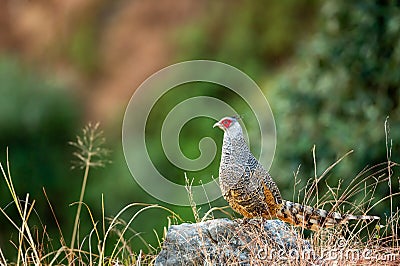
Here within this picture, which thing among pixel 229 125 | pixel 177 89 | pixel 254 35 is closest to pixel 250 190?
pixel 229 125

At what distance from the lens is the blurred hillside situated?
4852mm

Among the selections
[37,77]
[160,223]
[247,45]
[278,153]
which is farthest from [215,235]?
[247,45]

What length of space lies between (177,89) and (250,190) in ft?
22.0

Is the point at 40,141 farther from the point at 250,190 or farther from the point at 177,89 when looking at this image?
the point at 250,190

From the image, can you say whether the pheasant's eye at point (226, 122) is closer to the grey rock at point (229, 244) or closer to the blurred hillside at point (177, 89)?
the grey rock at point (229, 244)

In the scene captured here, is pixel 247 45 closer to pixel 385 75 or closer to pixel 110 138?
pixel 110 138

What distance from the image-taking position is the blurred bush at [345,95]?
15.4 ft

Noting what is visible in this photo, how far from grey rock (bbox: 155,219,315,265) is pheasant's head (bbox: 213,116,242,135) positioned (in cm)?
39

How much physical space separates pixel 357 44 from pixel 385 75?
0.31 meters

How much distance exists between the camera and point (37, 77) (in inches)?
362

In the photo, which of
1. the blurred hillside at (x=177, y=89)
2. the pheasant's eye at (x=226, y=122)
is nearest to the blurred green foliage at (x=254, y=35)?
the blurred hillside at (x=177, y=89)

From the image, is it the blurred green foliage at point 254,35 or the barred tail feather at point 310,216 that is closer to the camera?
the barred tail feather at point 310,216

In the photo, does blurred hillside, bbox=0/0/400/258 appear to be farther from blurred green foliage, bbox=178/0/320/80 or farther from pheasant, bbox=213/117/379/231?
pheasant, bbox=213/117/379/231

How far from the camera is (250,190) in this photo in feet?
9.23
